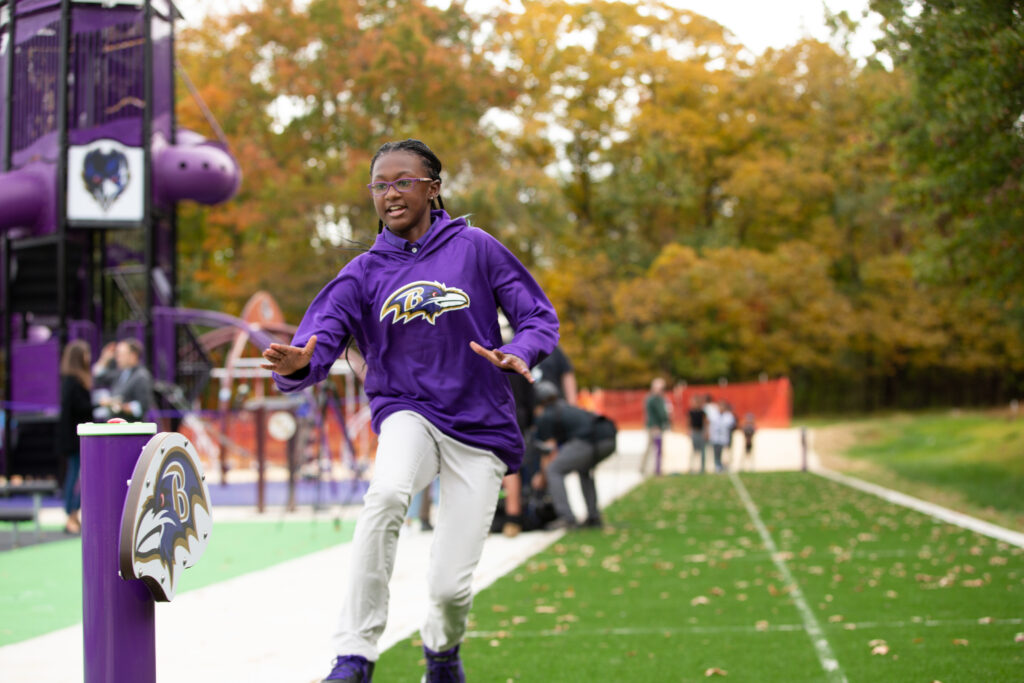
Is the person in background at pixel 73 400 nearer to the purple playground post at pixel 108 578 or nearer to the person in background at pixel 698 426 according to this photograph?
the purple playground post at pixel 108 578

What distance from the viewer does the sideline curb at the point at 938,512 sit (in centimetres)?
1132

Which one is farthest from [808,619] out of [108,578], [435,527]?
[108,578]

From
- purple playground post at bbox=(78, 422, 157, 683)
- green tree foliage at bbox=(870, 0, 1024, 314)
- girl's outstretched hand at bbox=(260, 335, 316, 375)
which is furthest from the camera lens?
green tree foliage at bbox=(870, 0, 1024, 314)

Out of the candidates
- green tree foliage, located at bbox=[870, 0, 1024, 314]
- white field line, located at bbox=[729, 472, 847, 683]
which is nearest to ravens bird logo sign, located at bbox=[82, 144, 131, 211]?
white field line, located at bbox=[729, 472, 847, 683]

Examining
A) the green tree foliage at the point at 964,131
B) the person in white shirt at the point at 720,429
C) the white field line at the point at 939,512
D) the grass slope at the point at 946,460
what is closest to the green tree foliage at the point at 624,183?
the grass slope at the point at 946,460

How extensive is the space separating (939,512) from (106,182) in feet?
38.9

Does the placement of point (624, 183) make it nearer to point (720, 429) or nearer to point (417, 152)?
point (720, 429)

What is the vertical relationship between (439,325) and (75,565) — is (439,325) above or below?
above

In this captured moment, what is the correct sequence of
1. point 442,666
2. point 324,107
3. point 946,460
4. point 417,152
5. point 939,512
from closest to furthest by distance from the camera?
point 442,666, point 417,152, point 939,512, point 946,460, point 324,107

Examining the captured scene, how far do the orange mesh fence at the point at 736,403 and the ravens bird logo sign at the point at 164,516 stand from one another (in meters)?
39.2

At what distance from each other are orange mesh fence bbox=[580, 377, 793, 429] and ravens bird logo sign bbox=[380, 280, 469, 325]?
3889 centimetres

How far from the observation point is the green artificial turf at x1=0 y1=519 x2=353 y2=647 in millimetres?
7594

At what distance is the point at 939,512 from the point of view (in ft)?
46.7

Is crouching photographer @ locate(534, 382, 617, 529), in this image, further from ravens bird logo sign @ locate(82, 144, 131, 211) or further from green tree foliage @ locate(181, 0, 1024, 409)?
green tree foliage @ locate(181, 0, 1024, 409)
